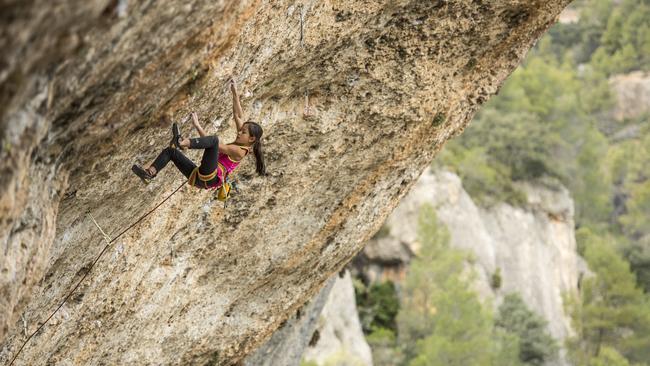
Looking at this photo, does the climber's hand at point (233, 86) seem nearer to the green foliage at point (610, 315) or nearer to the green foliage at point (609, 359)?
the green foliage at point (609, 359)

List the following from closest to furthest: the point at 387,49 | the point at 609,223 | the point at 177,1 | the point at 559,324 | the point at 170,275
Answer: the point at 177,1, the point at 387,49, the point at 170,275, the point at 559,324, the point at 609,223

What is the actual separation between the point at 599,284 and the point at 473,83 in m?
24.4

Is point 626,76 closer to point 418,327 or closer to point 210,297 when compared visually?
point 418,327

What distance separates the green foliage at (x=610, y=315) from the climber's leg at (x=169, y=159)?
26828 millimetres

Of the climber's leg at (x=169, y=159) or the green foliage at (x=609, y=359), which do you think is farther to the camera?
the green foliage at (x=609, y=359)

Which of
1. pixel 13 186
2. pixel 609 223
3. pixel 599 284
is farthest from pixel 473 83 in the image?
pixel 609 223

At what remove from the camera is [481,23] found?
31.7 ft

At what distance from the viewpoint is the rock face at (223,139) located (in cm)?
524

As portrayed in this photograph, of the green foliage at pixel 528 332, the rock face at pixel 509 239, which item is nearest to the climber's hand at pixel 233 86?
the rock face at pixel 509 239

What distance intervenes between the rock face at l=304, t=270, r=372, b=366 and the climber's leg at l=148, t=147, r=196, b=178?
14.8 meters

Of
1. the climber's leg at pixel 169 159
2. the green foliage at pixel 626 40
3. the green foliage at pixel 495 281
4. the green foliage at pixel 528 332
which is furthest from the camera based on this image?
the green foliage at pixel 626 40

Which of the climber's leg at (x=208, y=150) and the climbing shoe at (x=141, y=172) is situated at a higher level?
the climbing shoe at (x=141, y=172)

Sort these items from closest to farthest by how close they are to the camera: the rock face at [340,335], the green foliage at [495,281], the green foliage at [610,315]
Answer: the rock face at [340,335], the green foliage at [610,315], the green foliage at [495,281]

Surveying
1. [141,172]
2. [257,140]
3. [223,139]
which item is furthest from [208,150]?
[223,139]
